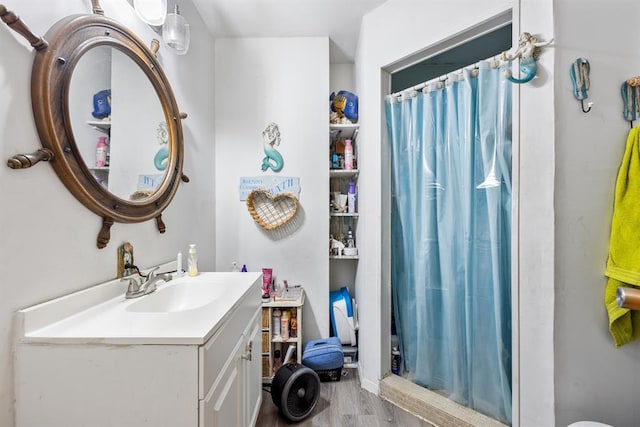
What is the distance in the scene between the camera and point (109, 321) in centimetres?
85

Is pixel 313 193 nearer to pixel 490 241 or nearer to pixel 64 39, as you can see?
pixel 490 241

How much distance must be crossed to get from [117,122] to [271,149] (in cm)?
119

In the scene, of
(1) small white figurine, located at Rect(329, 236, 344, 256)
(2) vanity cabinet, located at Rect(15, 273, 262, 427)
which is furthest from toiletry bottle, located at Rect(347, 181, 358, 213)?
(2) vanity cabinet, located at Rect(15, 273, 262, 427)

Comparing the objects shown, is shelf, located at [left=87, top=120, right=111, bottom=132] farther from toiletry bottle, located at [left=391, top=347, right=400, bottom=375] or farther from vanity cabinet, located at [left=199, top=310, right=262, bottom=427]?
toiletry bottle, located at [left=391, top=347, right=400, bottom=375]

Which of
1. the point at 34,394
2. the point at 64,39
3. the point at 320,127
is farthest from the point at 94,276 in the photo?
the point at 320,127

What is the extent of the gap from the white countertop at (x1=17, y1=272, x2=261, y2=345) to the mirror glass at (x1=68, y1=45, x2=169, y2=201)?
0.41 meters

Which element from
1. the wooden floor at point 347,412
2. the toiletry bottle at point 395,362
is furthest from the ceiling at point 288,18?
the wooden floor at point 347,412

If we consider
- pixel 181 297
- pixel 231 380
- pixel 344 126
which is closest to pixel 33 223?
pixel 181 297

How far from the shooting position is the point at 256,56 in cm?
225

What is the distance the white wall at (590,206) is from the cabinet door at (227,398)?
1.26 m

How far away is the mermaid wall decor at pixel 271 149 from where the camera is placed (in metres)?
2.20

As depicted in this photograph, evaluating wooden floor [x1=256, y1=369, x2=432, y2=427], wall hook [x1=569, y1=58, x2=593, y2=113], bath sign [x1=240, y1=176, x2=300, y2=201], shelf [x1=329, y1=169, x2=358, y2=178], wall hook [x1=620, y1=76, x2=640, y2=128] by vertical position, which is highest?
wall hook [x1=569, y1=58, x2=593, y2=113]

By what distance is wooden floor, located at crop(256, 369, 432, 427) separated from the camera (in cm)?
157

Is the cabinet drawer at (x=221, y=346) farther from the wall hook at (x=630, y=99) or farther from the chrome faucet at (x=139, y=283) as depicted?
the wall hook at (x=630, y=99)
